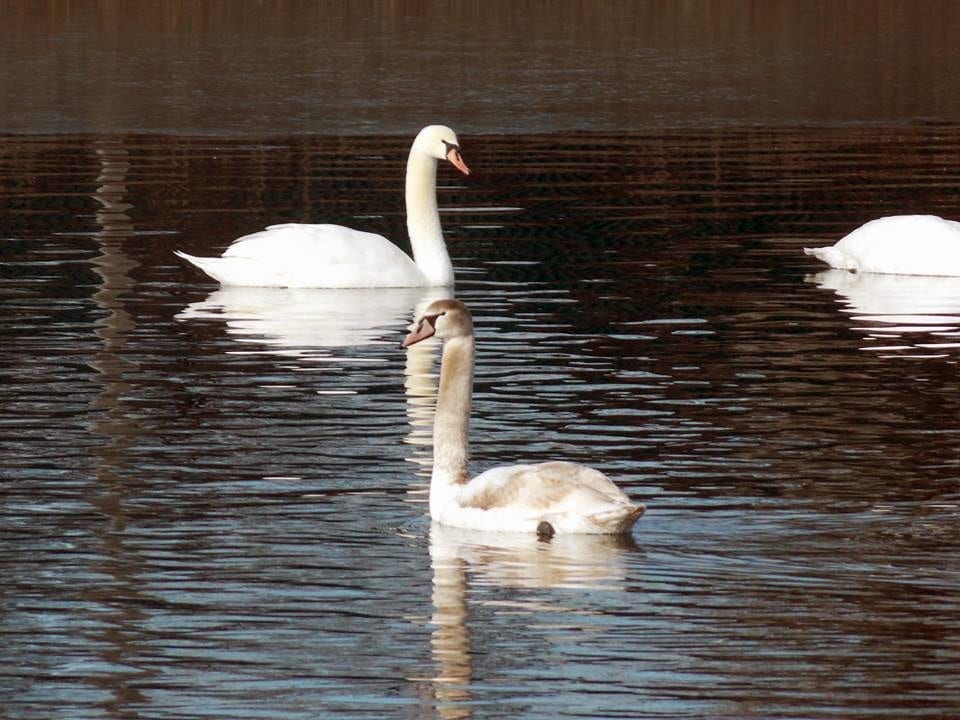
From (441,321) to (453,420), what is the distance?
1.45 feet

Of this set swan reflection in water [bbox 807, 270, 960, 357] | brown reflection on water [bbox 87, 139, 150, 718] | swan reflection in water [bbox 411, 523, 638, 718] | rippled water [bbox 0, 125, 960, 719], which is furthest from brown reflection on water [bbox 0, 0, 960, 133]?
swan reflection in water [bbox 411, 523, 638, 718]

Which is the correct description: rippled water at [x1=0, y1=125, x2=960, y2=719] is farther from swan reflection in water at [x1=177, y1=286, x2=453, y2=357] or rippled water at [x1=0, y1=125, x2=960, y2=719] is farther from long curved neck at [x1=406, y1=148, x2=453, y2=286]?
long curved neck at [x1=406, y1=148, x2=453, y2=286]

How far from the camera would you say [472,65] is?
35.4 meters

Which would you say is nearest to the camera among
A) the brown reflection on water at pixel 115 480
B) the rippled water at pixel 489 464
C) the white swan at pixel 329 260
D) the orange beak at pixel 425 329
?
the rippled water at pixel 489 464

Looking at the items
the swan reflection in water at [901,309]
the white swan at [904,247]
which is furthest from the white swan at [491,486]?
the white swan at [904,247]

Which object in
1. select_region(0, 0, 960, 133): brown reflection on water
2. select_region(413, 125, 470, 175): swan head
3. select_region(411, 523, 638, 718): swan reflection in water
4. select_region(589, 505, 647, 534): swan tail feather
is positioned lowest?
select_region(411, 523, 638, 718): swan reflection in water

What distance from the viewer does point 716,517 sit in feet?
31.7

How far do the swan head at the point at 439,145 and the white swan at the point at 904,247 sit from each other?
288cm

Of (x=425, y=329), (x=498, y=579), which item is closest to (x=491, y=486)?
(x=498, y=579)

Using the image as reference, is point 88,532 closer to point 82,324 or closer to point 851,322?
point 82,324

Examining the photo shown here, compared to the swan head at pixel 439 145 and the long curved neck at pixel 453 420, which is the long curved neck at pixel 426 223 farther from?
the long curved neck at pixel 453 420

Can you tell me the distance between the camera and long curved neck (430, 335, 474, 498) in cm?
986

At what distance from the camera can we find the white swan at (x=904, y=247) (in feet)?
58.7

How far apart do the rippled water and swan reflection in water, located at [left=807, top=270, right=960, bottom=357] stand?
0.19 feet
